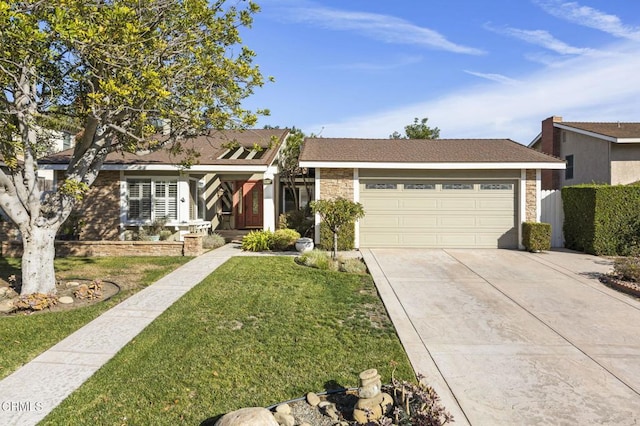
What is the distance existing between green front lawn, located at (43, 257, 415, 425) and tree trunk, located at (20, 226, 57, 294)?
8.74ft

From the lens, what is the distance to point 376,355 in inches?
185

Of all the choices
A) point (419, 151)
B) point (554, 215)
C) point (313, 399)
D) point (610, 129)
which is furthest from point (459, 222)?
point (610, 129)

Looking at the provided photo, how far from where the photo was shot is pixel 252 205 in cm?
1872

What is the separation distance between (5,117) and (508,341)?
953 centimetres

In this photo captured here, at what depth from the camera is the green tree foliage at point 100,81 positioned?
5965 millimetres

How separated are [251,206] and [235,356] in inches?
568

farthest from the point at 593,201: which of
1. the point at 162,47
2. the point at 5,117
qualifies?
the point at 5,117

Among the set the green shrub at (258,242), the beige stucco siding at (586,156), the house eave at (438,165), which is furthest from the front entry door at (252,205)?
the beige stucco siding at (586,156)

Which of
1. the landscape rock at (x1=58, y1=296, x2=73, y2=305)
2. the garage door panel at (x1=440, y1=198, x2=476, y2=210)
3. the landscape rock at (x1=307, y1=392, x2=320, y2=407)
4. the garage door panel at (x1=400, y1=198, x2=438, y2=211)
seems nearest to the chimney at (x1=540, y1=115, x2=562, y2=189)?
the garage door panel at (x1=440, y1=198, x2=476, y2=210)

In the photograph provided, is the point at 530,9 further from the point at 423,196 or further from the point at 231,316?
the point at 231,316

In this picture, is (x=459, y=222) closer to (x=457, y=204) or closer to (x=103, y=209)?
(x=457, y=204)

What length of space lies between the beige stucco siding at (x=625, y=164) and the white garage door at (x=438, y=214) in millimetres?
Answer: 7264

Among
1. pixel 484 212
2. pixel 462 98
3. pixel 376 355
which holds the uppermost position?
pixel 462 98

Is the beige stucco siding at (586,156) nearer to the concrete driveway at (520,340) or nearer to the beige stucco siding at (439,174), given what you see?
the beige stucco siding at (439,174)
